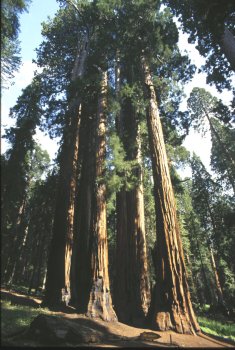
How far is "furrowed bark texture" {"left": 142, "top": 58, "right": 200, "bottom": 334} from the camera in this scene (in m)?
7.57

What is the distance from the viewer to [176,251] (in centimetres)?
831

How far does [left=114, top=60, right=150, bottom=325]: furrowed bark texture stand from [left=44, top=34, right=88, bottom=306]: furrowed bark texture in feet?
7.45

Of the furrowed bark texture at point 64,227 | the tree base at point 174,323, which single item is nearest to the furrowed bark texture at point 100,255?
the tree base at point 174,323

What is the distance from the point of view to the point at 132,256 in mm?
11820

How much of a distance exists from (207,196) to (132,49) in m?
18.1

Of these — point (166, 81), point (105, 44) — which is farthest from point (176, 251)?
point (105, 44)

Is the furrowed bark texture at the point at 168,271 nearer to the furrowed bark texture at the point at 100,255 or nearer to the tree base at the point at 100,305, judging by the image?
the tree base at the point at 100,305

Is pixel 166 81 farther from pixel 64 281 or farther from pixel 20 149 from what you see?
pixel 64 281

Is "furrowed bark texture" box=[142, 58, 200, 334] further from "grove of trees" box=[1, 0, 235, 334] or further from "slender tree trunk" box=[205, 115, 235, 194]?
"slender tree trunk" box=[205, 115, 235, 194]

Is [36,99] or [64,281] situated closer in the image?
[64,281]

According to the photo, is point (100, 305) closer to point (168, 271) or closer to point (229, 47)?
point (168, 271)

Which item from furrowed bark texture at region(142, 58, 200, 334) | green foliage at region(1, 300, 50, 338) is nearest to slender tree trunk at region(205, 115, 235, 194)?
furrowed bark texture at region(142, 58, 200, 334)

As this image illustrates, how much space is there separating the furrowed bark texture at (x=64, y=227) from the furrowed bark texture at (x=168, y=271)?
3.87 m

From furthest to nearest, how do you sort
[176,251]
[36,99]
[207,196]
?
[207,196] < [36,99] < [176,251]
